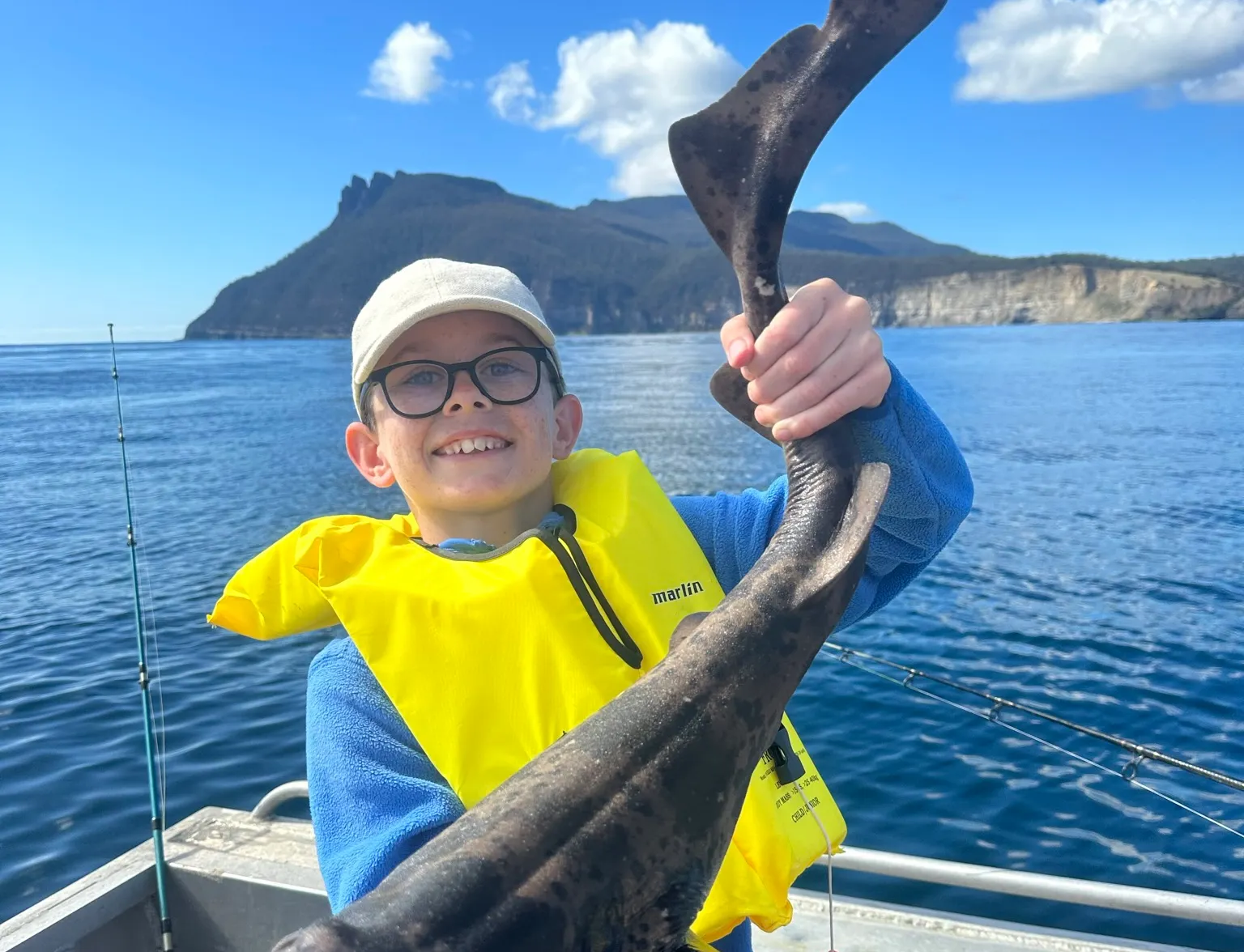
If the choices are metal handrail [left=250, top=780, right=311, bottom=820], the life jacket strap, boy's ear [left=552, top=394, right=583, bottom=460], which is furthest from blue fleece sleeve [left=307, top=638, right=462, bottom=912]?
metal handrail [left=250, top=780, right=311, bottom=820]

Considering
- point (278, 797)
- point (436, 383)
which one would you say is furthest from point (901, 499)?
point (278, 797)

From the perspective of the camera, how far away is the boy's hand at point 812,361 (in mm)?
2611

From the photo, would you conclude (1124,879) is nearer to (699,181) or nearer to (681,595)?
(681,595)

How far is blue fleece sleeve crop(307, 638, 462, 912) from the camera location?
252 cm

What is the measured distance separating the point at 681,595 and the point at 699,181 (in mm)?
1375

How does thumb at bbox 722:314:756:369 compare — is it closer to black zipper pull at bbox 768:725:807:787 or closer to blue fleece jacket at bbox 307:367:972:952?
blue fleece jacket at bbox 307:367:972:952

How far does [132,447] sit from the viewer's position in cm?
4091

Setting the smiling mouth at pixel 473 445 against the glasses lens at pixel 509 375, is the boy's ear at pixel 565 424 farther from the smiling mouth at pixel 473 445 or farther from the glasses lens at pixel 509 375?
the smiling mouth at pixel 473 445

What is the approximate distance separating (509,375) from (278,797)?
4223mm

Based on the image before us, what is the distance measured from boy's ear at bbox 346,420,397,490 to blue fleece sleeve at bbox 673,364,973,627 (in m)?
1.33

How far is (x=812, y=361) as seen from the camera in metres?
2.64

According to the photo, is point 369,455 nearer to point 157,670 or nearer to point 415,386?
point 415,386

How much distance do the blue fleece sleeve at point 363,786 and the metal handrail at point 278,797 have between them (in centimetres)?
330

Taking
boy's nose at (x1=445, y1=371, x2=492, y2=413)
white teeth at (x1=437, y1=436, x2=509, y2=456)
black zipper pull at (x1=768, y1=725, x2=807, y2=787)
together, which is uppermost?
boy's nose at (x1=445, y1=371, x2=492, y2=413)
